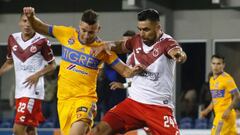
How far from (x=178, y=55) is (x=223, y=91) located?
5168mm

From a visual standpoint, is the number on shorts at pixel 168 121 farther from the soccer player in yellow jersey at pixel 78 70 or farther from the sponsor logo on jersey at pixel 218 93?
the sponsor logo on jersey at pixel 218 93

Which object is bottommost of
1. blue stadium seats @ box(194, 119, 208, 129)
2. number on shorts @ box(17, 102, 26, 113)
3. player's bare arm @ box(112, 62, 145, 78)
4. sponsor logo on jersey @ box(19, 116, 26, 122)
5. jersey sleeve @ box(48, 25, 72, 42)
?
blue stadium seats @ box(194, 119, 208, 129)

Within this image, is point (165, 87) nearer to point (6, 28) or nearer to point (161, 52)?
point (161, 52)

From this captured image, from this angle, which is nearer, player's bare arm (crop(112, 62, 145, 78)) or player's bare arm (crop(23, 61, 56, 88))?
player's bare arm (crop(112, 62, 145, 78))

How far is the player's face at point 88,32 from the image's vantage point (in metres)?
10.3

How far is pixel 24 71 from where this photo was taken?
12.7 meters

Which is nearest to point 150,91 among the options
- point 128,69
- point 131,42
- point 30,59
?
point 128,69

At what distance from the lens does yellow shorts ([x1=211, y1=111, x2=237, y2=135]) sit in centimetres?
1394

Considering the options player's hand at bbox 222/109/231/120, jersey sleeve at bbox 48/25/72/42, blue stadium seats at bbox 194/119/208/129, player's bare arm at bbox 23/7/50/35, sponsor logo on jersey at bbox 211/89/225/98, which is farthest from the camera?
blue stadium seats at bbox 194/119/208/129

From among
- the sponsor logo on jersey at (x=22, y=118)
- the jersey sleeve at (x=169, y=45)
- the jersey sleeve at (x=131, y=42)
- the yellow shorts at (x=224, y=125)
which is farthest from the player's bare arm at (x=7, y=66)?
the jersey sleeve at (x=169, y=45)

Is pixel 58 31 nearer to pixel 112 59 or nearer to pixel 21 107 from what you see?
pixel 112 59

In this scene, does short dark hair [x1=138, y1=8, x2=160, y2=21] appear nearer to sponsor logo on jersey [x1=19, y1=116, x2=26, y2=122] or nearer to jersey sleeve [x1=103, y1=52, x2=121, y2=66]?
jersey sleeve [x1=103, y1=52, x2=121, y2=66]

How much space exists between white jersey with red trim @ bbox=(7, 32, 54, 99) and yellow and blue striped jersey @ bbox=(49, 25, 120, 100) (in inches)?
81.2

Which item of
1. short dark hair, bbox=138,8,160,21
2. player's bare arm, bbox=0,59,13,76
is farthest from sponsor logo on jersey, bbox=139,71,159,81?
player's bare arm, bbox=0,59,13,76
